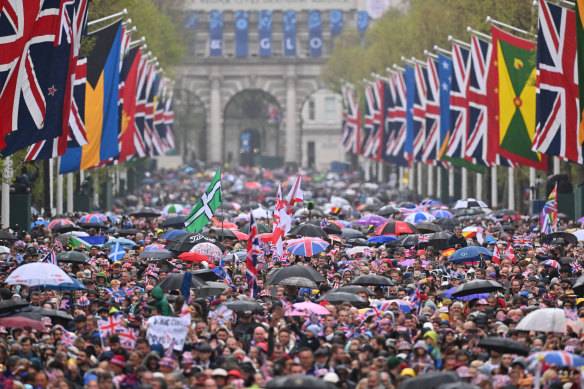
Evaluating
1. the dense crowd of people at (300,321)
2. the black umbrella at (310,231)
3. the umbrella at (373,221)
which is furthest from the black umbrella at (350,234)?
the dense crowd of people at (300,321)

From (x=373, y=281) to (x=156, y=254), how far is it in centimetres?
744

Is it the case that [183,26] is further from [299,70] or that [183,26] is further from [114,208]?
[114,208]

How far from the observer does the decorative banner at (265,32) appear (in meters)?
132

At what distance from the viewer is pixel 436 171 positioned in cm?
8394

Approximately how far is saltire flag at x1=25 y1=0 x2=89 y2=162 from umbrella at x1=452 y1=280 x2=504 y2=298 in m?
11.3

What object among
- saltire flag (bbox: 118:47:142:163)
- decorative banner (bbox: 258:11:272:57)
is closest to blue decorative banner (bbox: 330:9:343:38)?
decorative banner (bbox: 258:11:272:57)

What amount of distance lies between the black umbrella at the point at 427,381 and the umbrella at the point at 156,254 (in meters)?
16.3

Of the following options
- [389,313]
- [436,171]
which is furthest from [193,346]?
[436,171]

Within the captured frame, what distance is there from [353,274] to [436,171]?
53757mm

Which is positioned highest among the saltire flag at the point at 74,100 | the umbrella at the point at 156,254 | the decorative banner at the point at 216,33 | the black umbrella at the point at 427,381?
the decorative banner at the point at 216,33

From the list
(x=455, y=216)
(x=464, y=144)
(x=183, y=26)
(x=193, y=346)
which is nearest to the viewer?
(x=193, y=346)

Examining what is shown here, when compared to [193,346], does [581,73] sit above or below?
above

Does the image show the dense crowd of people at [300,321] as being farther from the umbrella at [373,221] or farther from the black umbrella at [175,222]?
the black umbrella at [175,222]

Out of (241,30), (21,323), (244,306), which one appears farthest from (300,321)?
(241,30)
